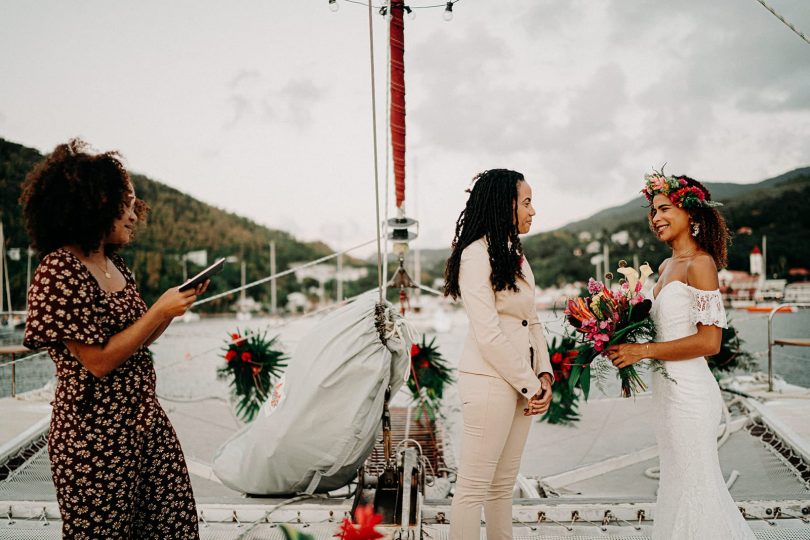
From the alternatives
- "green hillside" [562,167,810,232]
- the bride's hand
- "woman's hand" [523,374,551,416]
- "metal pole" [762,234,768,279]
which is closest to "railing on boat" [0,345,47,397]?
"woman's hand" [523,374,551,416]

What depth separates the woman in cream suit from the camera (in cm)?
168

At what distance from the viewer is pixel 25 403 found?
15.1 feet

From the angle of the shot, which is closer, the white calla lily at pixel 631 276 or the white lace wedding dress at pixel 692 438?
the white lace wedding dress at pixel 692 438

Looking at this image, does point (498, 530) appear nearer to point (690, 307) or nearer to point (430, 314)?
point (690, 307)

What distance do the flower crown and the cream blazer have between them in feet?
1.91

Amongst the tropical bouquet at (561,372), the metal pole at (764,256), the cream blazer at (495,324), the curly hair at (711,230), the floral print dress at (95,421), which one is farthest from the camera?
the metal pole at (764,256)

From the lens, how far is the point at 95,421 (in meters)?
1.22

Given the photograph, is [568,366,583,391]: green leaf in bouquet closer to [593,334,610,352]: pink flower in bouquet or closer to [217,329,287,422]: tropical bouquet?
[593,334,610,352]: pink flower in bouquet

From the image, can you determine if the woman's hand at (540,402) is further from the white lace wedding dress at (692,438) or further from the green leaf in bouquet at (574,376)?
the white lace wedding dress at (692,438)

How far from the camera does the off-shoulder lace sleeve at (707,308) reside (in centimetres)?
171

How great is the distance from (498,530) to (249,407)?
89.8 inches

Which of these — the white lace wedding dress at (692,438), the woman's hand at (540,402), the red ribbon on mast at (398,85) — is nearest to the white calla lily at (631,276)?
the white lace wedding dress at (692,438)

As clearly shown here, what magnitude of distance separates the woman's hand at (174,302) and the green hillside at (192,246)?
1997 cm

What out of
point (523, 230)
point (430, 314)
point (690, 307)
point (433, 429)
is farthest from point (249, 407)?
point (430, 314)
